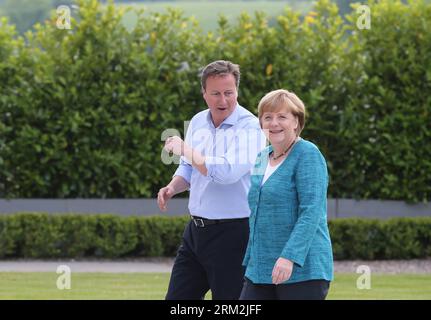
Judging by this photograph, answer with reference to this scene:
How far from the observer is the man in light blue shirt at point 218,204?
18.2ft

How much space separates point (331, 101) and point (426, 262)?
7.47 feet

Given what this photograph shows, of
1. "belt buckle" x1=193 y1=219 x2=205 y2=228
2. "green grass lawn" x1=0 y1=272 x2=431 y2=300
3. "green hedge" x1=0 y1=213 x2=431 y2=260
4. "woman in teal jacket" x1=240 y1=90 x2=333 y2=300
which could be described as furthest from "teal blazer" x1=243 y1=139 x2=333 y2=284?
"green hedge" x1=0 y1=213 x2=431 y2=260

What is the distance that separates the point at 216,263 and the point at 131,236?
5698 millimetres

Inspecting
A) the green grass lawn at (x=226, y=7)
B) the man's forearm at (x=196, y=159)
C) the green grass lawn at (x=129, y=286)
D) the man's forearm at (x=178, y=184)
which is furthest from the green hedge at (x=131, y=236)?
the green grass lawn at (x=226, y=7)

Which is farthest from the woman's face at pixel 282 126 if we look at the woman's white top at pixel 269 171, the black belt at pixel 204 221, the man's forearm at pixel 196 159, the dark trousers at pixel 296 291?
the black belt at pixel 204 221

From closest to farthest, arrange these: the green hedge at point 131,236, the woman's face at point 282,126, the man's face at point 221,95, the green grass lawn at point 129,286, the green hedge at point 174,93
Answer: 1. the woman's face at point 282,126
2. the man's face at point 221,95
3. the green grass lawn at point 129,286
4. the green hedge at point 131,236
5. the green hedge at point 174,93

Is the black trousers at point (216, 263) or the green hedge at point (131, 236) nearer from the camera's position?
the black trousers at point (216, 263)

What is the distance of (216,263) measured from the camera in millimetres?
5617

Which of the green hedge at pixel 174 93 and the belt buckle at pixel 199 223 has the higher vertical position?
the green hedge at pixel 174 93

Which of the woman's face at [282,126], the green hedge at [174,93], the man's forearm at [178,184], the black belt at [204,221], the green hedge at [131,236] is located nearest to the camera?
the woman's face at [282,126]

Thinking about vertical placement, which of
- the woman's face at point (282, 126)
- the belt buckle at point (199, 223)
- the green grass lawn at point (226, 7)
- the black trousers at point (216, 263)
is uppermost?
the green grass lawn at point (226, 7)

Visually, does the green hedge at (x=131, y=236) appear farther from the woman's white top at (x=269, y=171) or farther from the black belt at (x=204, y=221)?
the woman's white top at (x=269, y=171)

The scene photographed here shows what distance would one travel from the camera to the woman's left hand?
15.0ft
